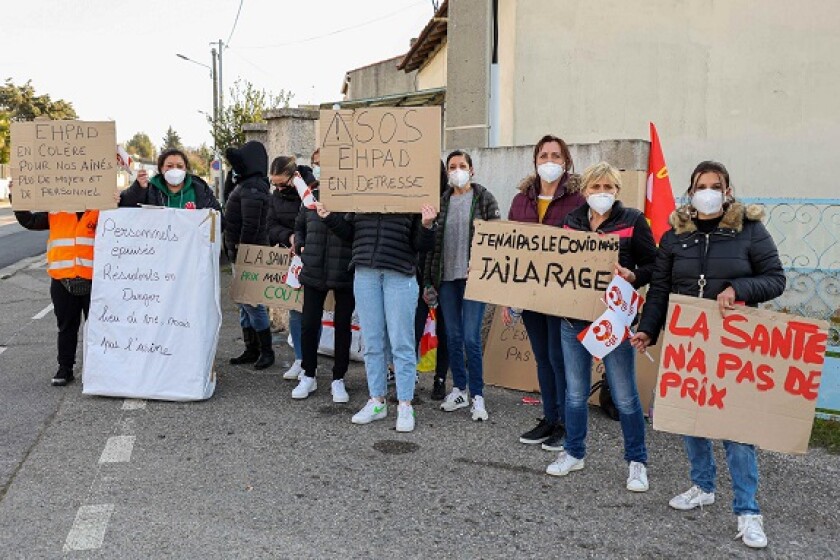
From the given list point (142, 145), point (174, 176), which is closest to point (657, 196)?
point (174, 176)

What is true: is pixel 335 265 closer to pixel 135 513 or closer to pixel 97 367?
pixel 97 367

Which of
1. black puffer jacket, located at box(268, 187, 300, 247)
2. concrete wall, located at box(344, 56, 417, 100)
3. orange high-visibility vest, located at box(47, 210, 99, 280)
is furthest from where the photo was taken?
concrete wall, located at box(344, 56, 417, 100)

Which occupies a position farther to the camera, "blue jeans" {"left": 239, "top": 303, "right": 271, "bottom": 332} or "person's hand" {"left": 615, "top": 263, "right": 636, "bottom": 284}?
"blue jeans" {"left": 239, "top": 303, "right": 271, "bottom": 332}

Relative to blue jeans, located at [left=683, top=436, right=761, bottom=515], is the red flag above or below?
above

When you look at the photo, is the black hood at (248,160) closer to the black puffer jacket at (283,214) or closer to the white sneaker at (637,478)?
the black puffer jacket at (283,214)

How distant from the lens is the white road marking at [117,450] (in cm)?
457

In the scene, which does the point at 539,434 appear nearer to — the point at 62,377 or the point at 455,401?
the point at 455,401

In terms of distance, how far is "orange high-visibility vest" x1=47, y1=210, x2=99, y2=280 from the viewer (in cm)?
603

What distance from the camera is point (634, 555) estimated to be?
349 centimetres

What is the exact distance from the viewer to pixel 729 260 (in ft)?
11.9

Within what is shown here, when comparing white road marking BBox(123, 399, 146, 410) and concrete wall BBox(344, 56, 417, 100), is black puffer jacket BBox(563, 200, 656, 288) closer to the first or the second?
white road marking BBox(123, 399, 146, 410)

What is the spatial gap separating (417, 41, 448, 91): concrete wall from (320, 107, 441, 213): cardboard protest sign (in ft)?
41.4

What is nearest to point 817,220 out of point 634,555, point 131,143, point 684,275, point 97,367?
point 684,275

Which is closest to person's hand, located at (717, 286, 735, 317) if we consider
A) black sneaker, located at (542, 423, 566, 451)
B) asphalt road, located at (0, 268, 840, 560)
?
asphalt road, located at (0, 268, 840, 560)
